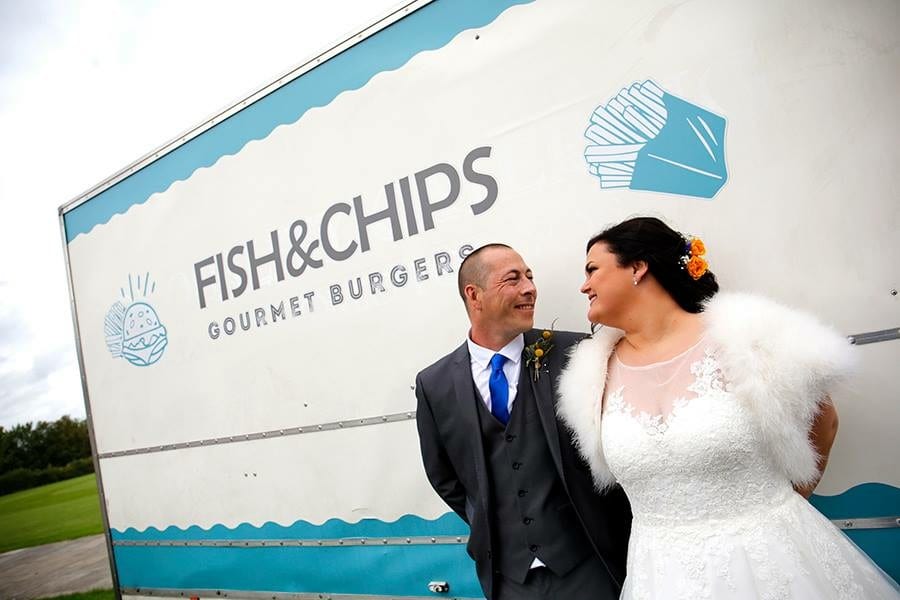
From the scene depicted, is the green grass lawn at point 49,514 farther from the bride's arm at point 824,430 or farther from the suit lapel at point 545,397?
the bride's arm at point 824,430

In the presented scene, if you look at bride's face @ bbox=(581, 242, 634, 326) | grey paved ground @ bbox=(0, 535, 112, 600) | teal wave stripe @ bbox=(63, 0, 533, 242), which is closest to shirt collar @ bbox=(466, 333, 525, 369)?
bride's face @ bbox=(581, 242, 634, 326)

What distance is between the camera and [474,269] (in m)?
2.16

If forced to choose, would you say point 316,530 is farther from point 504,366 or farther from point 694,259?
point 694,259

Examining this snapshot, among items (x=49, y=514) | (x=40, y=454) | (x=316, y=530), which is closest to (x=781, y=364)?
(x=316, y=530)

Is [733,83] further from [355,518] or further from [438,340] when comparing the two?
[355,518]

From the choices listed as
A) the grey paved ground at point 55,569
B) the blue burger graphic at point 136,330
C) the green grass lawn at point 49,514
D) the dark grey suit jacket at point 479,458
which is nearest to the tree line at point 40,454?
the green grass lawn at point 49,514

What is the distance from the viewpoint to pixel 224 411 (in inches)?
126

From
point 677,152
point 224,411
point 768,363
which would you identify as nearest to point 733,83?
point 677,152

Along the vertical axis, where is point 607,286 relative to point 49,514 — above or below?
above

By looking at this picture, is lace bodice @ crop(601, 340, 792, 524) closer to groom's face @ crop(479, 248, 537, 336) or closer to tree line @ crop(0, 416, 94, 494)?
groom's face @ crop(479, 248, 537, 336)

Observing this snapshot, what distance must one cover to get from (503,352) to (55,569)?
406 inches

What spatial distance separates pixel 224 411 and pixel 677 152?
242 centimetres

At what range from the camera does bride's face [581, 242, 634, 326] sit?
1836mm

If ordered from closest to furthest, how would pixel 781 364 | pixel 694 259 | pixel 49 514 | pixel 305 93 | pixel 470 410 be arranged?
pixel 781 364, pixel 694 259, pixel 470 410, pixel 305 93, pixel 49 514
